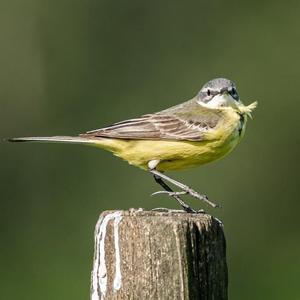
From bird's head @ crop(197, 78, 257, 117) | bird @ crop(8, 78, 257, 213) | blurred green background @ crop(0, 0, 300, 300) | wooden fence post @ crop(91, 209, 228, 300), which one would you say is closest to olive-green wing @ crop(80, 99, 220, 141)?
bird @ crop(8, 78, 257, 213)

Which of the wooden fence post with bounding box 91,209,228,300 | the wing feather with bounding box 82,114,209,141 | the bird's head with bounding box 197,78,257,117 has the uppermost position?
the bird's head with bounding box 197,78,257,117

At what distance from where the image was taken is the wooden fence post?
4621 millimetres

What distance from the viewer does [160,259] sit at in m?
4.64

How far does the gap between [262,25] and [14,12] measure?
12.2 ft

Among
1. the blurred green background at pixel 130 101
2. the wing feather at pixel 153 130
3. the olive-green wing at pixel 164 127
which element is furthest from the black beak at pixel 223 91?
the blurred green background at pixel 130 101

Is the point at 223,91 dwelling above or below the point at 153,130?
above

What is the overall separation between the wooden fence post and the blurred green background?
7.27 metres

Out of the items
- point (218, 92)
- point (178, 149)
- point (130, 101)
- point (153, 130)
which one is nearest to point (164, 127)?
point (153, 130)

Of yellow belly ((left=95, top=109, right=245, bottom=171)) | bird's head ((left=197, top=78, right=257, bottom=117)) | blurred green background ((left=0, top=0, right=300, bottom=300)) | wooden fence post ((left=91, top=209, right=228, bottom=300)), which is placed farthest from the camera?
blurred green background ((left=0, top=0, right=300, bottom=300))

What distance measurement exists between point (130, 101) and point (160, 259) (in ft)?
Result: 34.2

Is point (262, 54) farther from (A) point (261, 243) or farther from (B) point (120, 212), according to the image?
(B) point (120, 212)

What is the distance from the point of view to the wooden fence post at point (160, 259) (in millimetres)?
4621

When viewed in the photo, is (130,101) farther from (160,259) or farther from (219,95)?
(160,259)

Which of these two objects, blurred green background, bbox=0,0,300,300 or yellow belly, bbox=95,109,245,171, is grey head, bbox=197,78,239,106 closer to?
yellow belly, bbox=95,109,245,171
